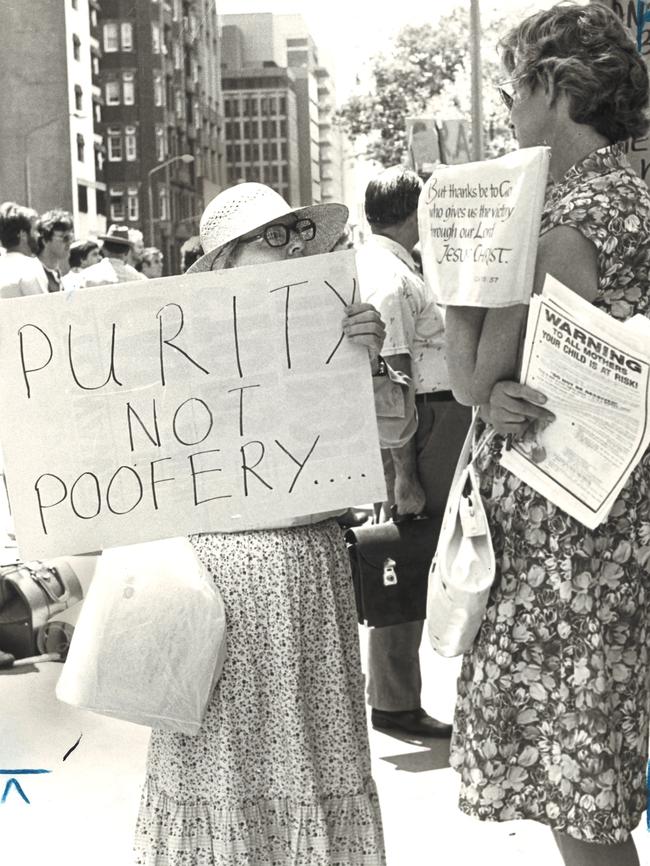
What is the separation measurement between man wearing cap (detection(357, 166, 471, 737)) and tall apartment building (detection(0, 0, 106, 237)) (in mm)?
3361

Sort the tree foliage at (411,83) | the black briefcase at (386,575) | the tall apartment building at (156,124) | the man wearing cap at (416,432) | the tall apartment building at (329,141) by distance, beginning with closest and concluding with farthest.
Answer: the black briefcase at (386,575) → the man wearing cap at (416,432) → the tall apartment building at (156,124) → the tall apartment building at (329,141) → the tree foliage at (411,83)

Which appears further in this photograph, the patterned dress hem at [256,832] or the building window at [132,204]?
the building window at [132,204]

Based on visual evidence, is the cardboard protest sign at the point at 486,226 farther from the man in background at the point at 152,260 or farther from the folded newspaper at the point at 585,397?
the man in background at the point at 152,260

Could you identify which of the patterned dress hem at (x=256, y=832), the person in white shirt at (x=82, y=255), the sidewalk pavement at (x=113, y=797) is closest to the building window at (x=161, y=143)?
the person in white shirt at (x=82, y=255)

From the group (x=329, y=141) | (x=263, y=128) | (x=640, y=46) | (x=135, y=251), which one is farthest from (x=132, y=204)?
(x=640, y=46)

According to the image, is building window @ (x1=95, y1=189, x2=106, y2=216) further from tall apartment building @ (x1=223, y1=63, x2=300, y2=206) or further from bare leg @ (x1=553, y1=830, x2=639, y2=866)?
bare leg @ (x1=553, y1=830, x2=639, y2=866)

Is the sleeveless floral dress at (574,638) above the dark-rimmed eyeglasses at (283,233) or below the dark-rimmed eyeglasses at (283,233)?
below

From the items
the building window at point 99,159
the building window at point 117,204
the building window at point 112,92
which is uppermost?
the building window at point 112,92

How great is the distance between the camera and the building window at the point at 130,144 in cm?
750

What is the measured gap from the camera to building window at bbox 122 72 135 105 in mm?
7484

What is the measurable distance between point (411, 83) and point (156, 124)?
16.5 ft

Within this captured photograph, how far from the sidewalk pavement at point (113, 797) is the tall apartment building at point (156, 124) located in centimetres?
326

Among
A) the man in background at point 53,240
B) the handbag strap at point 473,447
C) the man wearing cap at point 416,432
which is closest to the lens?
the handbag strap at point 473,447

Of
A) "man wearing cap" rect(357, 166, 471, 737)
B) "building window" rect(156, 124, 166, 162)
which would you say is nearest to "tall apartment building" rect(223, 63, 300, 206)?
"building window" rect(156, 124, 166, 162)
